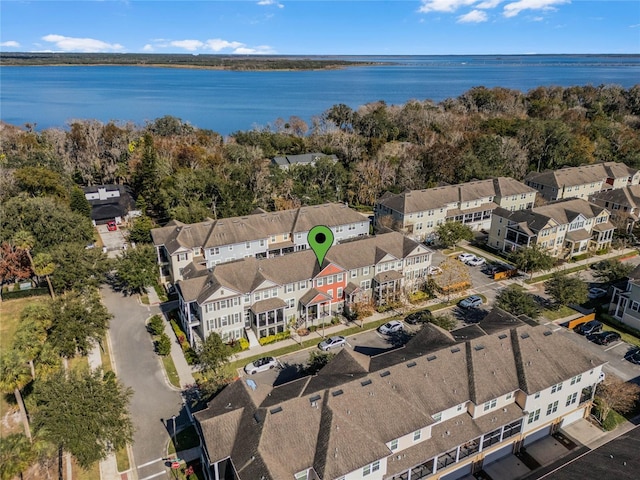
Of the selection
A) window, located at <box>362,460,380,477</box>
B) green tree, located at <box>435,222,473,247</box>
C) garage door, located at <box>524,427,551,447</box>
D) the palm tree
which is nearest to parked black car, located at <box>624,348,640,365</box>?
garage door, located at <box>524,427,551,447</box>

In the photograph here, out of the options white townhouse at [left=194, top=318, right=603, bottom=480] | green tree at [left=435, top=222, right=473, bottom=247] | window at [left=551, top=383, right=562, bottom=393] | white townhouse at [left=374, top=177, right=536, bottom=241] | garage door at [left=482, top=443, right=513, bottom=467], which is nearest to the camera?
white townhouse at [left=194, top=318, right=603, bottom=480]

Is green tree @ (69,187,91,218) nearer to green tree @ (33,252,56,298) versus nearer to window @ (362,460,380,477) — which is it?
green tree @ (33,252,56,298)

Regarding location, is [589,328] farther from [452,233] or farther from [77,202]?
[77,202]

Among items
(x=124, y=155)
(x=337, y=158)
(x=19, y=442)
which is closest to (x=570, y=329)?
(x=19, y=442)

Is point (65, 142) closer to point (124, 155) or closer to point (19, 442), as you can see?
point (124, 155)

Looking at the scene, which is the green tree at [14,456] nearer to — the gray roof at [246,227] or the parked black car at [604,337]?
the gray roof at [246,227]
